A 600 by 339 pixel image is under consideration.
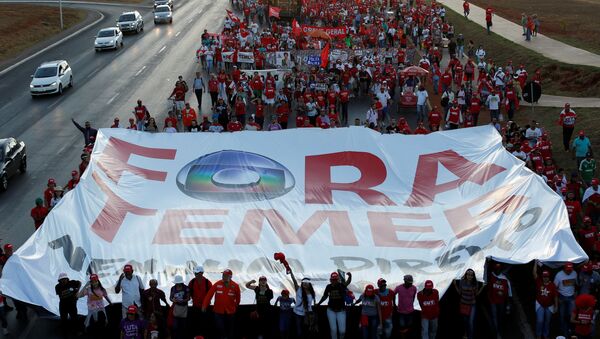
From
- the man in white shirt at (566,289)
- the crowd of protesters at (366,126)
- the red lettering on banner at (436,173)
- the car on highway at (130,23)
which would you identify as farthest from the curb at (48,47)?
the man in white shirt at (566,289)

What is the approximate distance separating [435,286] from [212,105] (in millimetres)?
19081

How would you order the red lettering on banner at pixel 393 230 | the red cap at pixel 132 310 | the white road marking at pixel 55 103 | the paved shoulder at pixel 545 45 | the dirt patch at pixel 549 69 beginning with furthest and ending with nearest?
the paved shoulder at pixel 545 45, the white road marking at pixel 55 103, the dirt patch at pixel 549 69, the red lettering on banner at pixel 393 230, the red cap at pixel 132 310

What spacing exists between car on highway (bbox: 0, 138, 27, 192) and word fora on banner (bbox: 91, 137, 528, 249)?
5.13 m

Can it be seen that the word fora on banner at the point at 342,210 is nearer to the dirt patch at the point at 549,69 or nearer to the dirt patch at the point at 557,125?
the dirt patch at the point at 557,125

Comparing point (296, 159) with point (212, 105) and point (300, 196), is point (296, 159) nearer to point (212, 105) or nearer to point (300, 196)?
point (300, 196)

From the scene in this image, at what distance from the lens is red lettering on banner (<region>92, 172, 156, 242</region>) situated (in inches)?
652

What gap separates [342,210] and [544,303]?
16.3ft

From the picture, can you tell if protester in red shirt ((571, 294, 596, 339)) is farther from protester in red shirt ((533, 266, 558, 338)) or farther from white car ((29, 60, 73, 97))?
white car ((29, 60, 73, 97))

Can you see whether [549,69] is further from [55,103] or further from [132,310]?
[132,310]

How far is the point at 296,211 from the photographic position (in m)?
17.5

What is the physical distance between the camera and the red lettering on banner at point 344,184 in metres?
18.0

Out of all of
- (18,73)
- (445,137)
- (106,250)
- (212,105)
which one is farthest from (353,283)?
(18,73)

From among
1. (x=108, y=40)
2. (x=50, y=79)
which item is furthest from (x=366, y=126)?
(x=108, y=40)

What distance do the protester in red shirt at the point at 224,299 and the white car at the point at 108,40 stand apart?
35.2 metres
